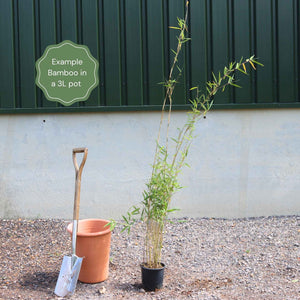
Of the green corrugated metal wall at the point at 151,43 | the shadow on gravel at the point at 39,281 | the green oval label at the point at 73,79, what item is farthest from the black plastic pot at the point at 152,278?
the green oval label at the point at 73,79

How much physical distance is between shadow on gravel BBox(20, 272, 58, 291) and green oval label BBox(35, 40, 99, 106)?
2376mm

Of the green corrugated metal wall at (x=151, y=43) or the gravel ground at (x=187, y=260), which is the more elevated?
the green corrugated metal wall at (x=151, y=43)

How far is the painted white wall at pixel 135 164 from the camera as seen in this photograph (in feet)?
17.9

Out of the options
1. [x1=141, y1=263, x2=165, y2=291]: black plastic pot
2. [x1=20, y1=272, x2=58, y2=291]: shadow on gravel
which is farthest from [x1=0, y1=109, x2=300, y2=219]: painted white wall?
[x1=141, y1=263, x2=165, y2=291]: black plastic pot

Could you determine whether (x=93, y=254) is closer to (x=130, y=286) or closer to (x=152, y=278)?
(x=130, y=286)

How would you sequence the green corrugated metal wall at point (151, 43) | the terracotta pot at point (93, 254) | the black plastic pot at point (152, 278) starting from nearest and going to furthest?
the black plastic pot at point (152, 278) → the terracotta pot at point (93, 254) → the green corrugated metal wall at point (151, 43)

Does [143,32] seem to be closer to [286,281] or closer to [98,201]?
[98,201]

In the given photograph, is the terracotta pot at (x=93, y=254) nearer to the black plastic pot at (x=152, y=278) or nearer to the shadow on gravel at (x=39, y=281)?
the shadow on gravel at (x=39, y=281)

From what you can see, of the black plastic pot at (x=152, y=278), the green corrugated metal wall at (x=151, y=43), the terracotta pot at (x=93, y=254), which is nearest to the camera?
the black plastic pot at (x=152, y=278)

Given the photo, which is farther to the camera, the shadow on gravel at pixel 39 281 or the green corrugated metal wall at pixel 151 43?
the green corrugated metal wall at pixel 151 43

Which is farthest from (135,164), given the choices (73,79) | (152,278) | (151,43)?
(152,278)

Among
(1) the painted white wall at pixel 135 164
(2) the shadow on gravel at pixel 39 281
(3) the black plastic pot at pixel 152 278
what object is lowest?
(2) the shadow on gravel at pixel 39 281

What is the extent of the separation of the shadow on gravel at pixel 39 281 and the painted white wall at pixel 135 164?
159cm

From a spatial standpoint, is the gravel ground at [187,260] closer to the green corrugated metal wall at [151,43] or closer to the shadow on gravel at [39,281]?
the shadow on gravel at [39,281]
